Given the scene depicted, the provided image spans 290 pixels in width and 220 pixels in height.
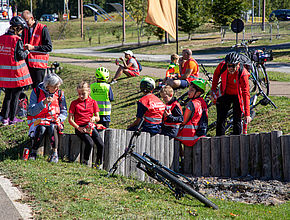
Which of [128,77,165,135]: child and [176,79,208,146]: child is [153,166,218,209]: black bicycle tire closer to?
[128,77,165,135]: child

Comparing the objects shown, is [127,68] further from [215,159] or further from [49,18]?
[49,18]

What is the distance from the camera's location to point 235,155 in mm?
7660

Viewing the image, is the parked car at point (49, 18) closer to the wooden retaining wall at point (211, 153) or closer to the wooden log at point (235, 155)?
the wooden retaining wall at point (211, 153)

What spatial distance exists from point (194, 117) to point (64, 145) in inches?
91.1

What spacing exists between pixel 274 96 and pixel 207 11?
37.4m

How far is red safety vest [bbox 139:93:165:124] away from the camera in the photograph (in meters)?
7.42

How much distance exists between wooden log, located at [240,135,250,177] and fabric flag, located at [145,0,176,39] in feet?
23.9

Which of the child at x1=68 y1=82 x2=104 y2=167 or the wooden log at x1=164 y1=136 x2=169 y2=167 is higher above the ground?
the child at x1=68 y1=82 x2=104 y2=167

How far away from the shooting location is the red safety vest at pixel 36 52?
905 cm

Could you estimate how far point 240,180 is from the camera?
7434mm

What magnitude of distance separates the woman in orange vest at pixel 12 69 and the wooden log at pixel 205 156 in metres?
3.96

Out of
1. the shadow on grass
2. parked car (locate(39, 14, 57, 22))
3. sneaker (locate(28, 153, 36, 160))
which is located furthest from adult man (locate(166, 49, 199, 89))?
parked car (locate(39, 14, 57, 22))

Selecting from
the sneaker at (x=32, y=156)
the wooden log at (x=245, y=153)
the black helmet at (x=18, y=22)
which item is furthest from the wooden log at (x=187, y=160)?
the black helmet at (x=18, y=22)

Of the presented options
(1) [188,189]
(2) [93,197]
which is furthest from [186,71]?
(2) [93,197]
